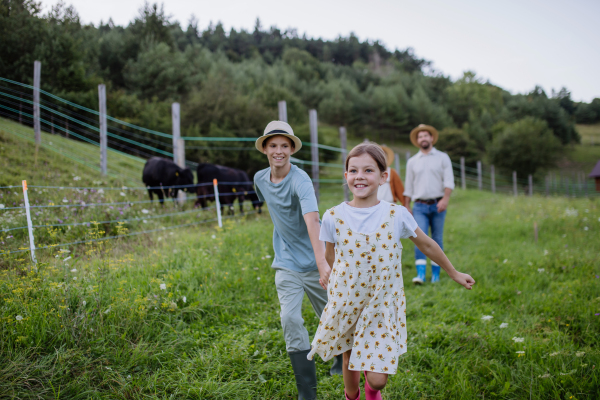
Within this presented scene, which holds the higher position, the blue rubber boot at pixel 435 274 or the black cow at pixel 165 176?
the black cow at pixel 165 176

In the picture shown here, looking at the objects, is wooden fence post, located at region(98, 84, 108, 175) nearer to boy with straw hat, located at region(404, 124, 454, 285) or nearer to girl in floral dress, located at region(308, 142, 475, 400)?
boy with straw hat, located at region(404, 124, 454, 285)

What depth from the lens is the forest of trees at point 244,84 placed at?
893cm

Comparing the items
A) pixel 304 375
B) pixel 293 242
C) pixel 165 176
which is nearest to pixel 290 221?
pixel 293 242

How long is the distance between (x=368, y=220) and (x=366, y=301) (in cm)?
42

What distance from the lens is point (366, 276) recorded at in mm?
1880

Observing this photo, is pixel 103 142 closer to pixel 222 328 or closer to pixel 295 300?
pixel 222 328

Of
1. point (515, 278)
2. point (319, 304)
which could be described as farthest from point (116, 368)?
point (515, 278)

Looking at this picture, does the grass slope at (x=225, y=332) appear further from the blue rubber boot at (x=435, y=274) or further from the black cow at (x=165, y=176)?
the black cow at (x=165, y=176)

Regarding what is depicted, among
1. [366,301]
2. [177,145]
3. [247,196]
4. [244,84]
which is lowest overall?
[366,301]

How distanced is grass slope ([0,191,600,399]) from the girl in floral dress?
2.36ft

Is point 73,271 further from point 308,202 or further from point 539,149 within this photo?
point 539,149

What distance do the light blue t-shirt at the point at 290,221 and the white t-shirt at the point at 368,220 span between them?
49cm

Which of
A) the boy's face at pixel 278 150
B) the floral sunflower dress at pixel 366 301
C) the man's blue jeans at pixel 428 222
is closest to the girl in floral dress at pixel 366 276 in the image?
the floral sunflower dress at pixel 366 301

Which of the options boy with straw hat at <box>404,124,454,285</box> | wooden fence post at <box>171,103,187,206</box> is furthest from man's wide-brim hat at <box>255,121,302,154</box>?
wooden fence post at <box>171,103,187,206</box>
